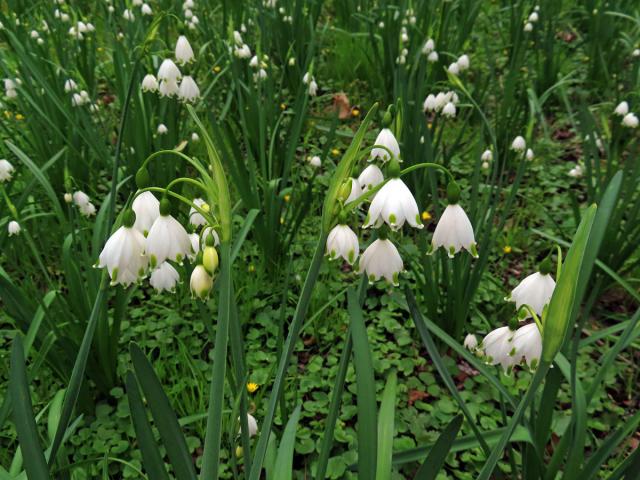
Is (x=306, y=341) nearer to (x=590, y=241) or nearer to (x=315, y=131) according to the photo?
(x=590, y=241)

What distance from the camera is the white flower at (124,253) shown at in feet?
3.12

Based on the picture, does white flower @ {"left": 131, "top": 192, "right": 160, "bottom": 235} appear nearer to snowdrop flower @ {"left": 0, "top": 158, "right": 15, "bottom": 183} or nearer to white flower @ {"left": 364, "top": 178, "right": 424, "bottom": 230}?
white flower @ {"left": 364, "top": 178, "right": 424, "bottom": 230}

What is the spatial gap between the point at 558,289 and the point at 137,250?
2.32 ft

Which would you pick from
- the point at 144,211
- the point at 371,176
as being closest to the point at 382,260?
the point at 371,176

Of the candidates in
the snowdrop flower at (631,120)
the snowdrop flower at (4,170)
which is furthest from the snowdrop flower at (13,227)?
the snowdrop flower at (631,120)

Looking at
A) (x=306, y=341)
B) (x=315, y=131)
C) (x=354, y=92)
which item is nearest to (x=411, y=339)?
(x=306, y=341)

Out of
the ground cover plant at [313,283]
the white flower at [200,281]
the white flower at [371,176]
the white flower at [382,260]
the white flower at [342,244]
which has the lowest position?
the ground cover plant at [313,283]

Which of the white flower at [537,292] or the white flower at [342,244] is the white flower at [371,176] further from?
the white flower at [537,292]

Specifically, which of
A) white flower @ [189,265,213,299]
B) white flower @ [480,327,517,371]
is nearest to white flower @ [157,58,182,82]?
white flower @ [189,265,213,299]

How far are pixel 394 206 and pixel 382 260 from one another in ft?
0.44

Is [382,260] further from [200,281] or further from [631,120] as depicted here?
[631,120]

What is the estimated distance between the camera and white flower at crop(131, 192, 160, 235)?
1042mm

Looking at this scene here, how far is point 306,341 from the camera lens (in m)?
2.35

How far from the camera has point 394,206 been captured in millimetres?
968
